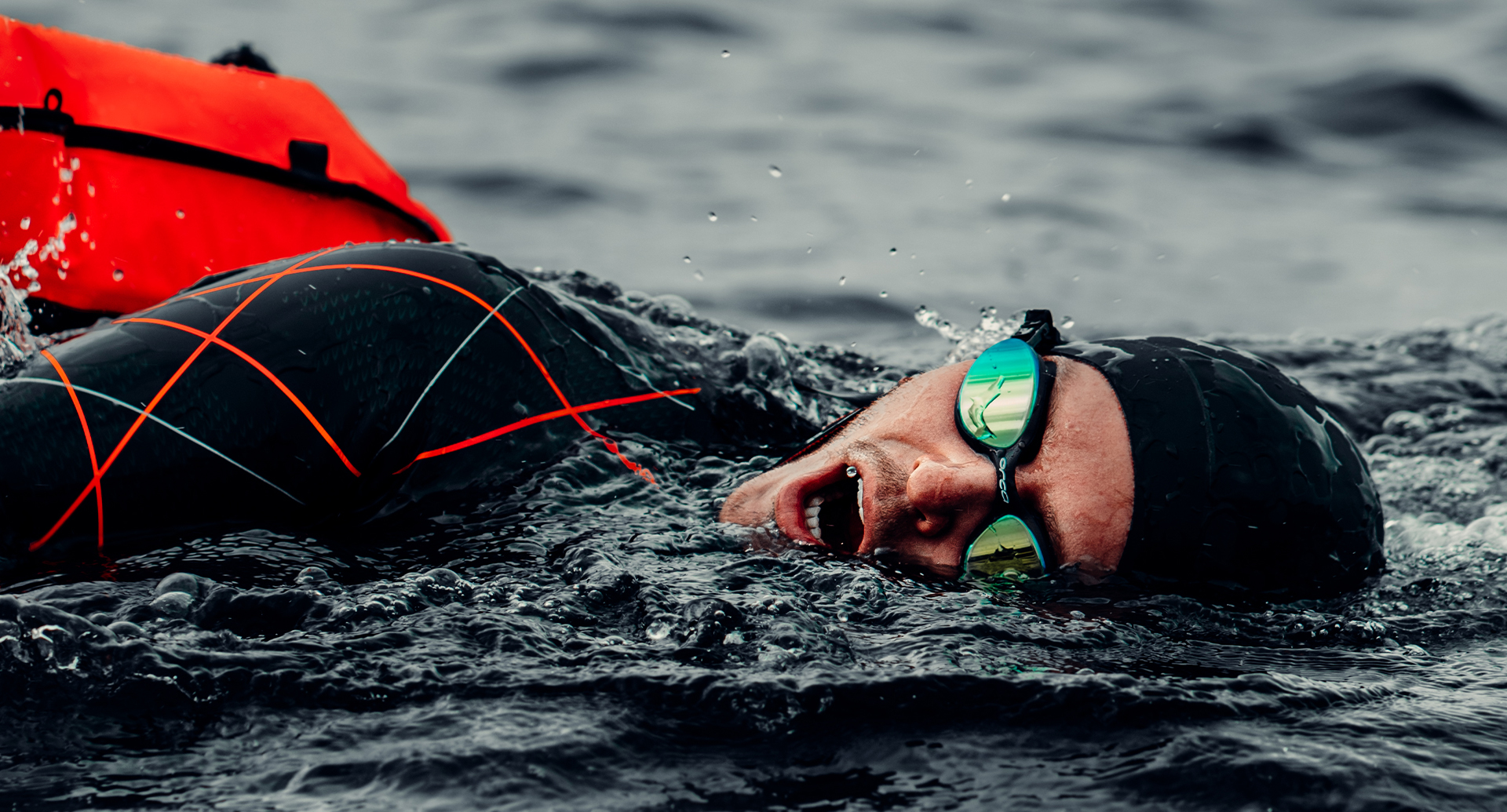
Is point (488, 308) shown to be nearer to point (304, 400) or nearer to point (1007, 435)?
point (304, 400)

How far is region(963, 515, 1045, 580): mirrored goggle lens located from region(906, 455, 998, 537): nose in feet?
0.24

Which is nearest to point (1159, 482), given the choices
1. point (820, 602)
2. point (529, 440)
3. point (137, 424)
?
point (820, 602)

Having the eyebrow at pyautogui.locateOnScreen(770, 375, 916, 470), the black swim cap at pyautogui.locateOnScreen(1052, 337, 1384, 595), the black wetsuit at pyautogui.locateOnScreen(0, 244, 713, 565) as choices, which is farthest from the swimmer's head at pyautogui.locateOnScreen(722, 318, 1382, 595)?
the black wetsuit at pyautogui.locateOnScreen(0, 244, 713, 565)

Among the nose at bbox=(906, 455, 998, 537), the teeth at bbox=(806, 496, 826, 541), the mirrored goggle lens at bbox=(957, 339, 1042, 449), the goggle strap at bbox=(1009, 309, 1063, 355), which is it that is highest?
the goggle strap at bbox=(1009, 309, 1063, 355)

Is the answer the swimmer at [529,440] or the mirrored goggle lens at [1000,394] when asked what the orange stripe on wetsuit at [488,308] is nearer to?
the swimmer at [529,440]

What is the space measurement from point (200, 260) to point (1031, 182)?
272 inches

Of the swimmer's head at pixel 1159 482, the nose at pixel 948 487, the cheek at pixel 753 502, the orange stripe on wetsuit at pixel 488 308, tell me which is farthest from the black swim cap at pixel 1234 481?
the orange stripe on wetsuit at pixel 488 308

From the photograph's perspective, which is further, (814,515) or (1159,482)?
(814,515)

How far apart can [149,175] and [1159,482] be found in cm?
319

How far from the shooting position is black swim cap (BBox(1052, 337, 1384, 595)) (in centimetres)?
258

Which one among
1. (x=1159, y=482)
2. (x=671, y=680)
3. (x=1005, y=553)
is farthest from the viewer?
(x=1005, y=553)

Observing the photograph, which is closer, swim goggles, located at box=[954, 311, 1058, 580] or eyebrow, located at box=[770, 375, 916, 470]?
swim goggles, located at box=[954, 311, 1058, 580]

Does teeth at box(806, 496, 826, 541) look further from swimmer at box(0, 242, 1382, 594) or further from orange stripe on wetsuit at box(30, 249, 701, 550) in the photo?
orange stripe on wetsuit at box(30, 249, 701, 550)

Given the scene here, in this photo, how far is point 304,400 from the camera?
2.76 meters
